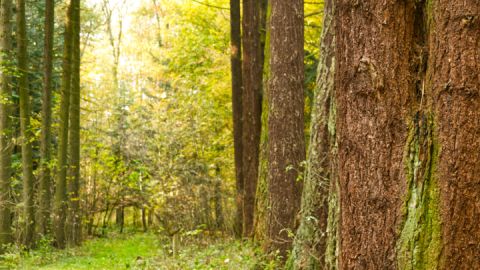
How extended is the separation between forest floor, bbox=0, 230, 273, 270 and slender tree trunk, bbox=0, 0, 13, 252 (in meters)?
1.02

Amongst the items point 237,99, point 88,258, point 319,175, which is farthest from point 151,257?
point 319,175

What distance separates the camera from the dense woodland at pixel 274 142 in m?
3.13

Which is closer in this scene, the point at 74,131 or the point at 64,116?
the point at 64,116

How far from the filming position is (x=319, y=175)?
6.05 meters

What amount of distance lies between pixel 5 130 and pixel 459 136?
48.2 feet

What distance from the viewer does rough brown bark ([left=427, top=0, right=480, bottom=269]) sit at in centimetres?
304

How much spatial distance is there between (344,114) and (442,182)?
0.67 metres

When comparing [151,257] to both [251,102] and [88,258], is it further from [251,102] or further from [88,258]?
[251,102]

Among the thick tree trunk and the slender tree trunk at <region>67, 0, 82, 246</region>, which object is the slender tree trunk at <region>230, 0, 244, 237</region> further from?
the thick tree trunk

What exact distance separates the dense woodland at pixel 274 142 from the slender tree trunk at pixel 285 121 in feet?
0.08

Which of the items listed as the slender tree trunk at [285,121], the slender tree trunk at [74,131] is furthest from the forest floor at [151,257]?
Result: the slender tree trunk at [74,131]

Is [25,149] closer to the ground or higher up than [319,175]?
closer to the ground

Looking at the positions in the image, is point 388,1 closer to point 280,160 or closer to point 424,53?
point 424,53

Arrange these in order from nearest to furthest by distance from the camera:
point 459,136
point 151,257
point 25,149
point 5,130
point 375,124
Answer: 1. point 459,136
2. point 375,124
3. point 5,130
4. point 151,257
5. point 25,149
